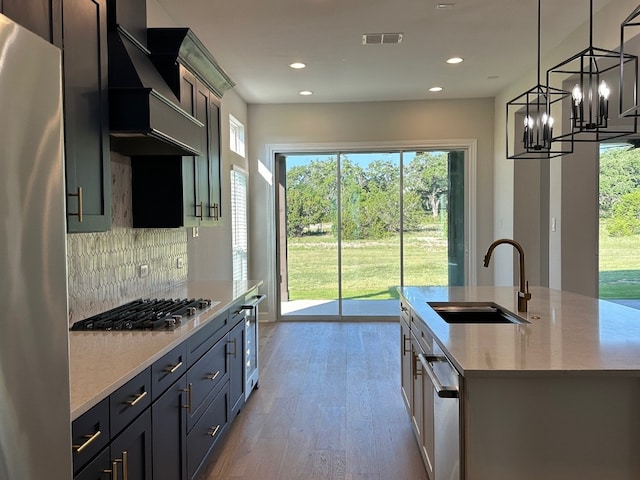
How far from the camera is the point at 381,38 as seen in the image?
4164 millimetres

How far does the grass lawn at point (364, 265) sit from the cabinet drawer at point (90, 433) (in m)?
5.33

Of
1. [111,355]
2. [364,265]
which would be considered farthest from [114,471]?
[364,265]

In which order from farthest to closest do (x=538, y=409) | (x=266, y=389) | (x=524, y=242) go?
(x=524, y=242) → (x=266, y=389) → (x=538, y=409)

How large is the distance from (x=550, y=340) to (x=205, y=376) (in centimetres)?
166

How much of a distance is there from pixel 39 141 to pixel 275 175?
5.78m

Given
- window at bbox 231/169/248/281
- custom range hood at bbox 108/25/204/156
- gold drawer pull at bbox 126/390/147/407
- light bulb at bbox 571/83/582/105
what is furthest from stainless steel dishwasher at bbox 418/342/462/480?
window at bbox 231/169/248/281

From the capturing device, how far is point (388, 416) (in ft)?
11.0

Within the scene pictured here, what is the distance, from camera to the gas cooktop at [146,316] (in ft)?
7.29

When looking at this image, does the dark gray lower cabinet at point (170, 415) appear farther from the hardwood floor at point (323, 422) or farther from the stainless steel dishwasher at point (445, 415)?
the stainless steel dishwasher at point (445, 415)

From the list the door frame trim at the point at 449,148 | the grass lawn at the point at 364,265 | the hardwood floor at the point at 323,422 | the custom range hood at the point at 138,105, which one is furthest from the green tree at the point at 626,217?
the custom range hood at the point at 138,105

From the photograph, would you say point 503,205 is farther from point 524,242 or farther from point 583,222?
point 583,222

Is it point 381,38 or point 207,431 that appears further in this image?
point 381,38

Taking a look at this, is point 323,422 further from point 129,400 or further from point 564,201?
point 564,201

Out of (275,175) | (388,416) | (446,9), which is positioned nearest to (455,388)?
(388,416)
